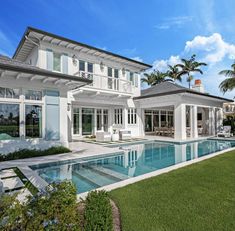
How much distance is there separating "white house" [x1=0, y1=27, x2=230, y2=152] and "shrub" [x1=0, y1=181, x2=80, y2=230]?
7.87 m

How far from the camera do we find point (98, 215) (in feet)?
10.1

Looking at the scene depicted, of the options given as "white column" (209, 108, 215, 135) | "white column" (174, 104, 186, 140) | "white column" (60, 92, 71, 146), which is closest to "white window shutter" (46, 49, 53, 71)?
"white column" (60, 92, 71, 146)

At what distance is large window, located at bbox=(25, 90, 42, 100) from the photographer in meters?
10.9

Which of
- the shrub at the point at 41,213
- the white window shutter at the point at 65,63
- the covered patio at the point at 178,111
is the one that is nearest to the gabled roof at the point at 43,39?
the white window shutter at the point at 65,63

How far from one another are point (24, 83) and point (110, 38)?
18055 mm

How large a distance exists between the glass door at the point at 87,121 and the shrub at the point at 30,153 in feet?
28.0

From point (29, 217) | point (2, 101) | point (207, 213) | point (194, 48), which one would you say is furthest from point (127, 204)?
point (194, 48)

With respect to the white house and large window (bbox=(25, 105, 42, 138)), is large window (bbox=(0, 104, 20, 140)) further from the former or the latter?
large window (bbox=(25, 105, 42, 138))

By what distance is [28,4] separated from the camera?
14570 millimetres

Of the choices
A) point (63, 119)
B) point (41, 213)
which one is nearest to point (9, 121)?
point (63, 119)

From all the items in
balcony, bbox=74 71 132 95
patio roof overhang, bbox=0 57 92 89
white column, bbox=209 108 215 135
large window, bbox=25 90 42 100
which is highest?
balcony, bbox=74 71 132 95

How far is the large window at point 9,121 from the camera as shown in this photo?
10.1 meters

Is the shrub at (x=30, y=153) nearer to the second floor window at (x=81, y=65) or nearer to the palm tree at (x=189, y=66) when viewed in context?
the second floor window at (x=81, y=65)

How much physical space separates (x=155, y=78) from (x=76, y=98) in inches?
1090
